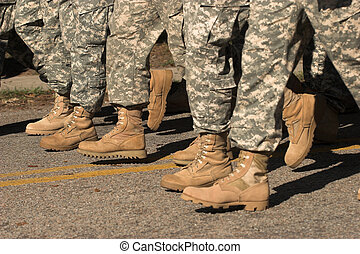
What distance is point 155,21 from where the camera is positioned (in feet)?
16.2

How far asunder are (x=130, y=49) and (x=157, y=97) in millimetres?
1106

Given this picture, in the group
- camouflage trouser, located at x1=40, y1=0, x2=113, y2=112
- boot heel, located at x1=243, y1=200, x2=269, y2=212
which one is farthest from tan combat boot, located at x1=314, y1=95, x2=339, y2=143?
camouflage trouser, located at x1=40, y1=0, x2=113, y2=112

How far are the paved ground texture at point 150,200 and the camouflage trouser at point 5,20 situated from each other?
1366mm

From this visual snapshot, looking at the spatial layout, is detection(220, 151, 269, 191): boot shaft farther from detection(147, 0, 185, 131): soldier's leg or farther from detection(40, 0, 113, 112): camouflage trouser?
detection(40, 0, 113, 112): camouflage trouser

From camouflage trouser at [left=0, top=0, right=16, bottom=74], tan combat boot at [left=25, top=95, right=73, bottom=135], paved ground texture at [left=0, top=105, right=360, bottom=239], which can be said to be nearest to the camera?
paved ground texture at [left=0, top=105, right=360, bottom=239]

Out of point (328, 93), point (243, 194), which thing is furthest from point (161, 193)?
point (328, 93)

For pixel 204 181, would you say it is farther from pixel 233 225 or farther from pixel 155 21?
A: pixel 155 21

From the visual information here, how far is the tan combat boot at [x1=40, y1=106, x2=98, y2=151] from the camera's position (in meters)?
5.31

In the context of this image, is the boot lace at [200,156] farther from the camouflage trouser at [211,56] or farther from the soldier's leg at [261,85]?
the soldier's leg at [261,85]

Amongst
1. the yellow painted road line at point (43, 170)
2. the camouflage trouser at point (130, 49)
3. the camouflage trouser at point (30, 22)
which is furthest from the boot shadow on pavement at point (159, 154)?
the camouflage trouser at point (30, 22)

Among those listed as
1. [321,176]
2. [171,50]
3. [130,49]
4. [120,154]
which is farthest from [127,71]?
[321,176]

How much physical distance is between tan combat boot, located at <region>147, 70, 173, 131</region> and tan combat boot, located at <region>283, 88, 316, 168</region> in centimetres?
161

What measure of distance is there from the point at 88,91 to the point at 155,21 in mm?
746

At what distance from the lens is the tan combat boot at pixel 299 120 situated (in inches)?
171
